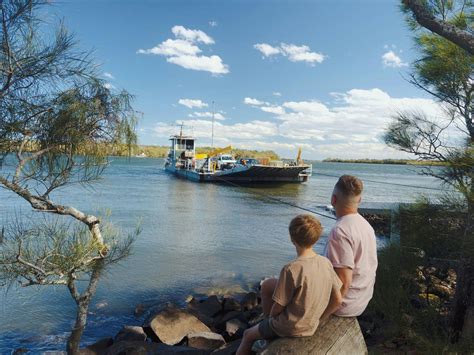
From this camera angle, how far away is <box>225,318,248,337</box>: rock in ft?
18.6

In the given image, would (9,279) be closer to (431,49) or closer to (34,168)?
(34,168)

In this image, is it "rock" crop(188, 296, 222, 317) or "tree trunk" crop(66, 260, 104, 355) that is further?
"rock" crop(188, 296, 222, 317)

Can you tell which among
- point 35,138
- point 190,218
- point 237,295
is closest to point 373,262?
point 35,138

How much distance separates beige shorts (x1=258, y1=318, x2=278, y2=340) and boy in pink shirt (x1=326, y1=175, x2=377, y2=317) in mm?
529

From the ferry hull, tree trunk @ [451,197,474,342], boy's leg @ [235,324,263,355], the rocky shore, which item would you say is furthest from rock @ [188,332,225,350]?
the ferry hull

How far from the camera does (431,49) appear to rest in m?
4.91

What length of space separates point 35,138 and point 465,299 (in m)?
5.22

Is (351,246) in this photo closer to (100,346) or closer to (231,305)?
(100,346)

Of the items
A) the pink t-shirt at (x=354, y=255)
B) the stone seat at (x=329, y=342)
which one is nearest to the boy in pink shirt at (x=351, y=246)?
the pink t-shirt at (x=354, y=255)

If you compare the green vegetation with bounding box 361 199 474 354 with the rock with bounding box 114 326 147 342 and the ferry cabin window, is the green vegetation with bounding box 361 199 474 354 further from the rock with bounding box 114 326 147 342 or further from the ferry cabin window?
the ferry cabin window

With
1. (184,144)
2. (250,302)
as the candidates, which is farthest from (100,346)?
(184,144)

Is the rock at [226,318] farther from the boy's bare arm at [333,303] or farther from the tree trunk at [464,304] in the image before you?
the boy's bare arm at [333,303]

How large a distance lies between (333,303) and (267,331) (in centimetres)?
50

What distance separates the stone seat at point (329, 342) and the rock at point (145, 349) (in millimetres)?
2403
